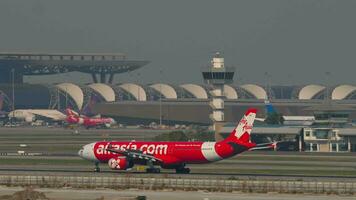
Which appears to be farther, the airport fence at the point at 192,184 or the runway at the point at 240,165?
the runway at the point at 240,165

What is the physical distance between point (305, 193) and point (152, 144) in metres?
35.0

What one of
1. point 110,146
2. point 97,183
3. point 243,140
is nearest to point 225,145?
point 243,140

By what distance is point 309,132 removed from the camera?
17712cm

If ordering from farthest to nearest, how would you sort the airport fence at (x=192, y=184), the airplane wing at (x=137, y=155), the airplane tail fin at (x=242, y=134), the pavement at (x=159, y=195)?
the airplane tail fin at (x=242, y=134), the airplane wing at (x=137, y=155), the airport fence at (x=192, y=184), the pavement at (x=159, y=195)

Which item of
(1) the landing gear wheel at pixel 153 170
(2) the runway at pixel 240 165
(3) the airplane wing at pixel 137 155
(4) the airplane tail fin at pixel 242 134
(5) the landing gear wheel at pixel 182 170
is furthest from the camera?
(4) the airplane tail fin at pixel 242 134

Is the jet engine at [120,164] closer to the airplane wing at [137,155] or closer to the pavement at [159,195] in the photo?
the airplane wing at [137,155]

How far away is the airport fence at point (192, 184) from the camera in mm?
89562

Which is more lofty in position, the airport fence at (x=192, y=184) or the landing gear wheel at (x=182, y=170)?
the landing gear wheel at (x=182, y=170)

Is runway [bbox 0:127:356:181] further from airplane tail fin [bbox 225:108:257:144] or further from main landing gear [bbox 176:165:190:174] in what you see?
airplane tail fin [bbox 225:108:257:144]

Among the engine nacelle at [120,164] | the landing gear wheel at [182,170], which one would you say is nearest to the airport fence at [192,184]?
the engine nacelle at [120,164]

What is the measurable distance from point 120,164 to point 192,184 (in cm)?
2577

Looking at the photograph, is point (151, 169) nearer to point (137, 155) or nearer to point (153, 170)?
point (153, 170)

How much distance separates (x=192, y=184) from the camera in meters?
93.2

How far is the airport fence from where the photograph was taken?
89.6m
